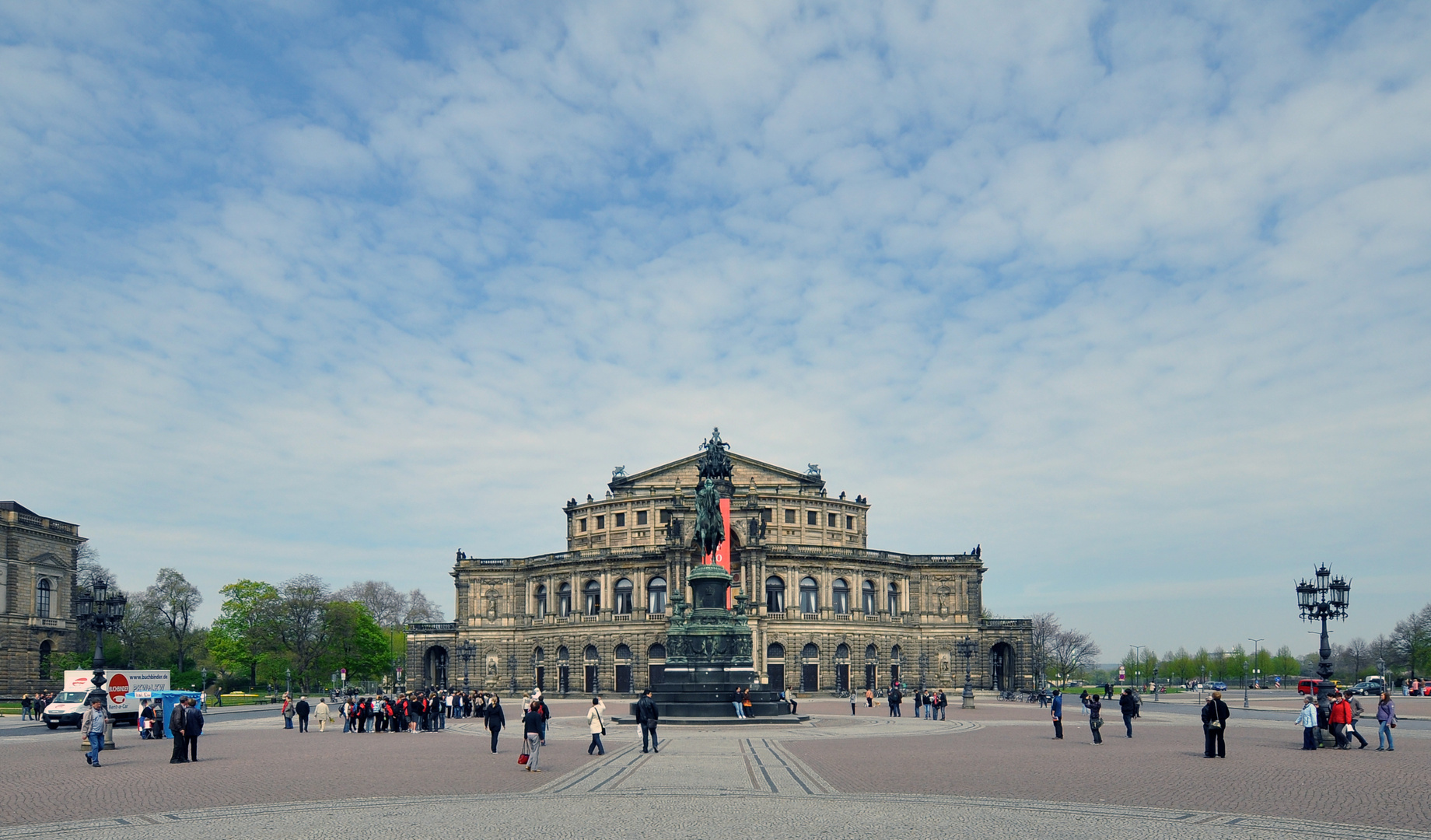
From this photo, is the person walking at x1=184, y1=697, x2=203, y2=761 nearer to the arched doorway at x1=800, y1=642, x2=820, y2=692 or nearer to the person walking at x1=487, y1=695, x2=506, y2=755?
the person walking at x1=487, y1=695, x2=506, y2=755

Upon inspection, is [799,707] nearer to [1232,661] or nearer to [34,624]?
[34,624]

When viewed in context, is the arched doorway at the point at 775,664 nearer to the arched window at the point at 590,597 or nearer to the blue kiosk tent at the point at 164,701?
the arched window at the point at 590,597

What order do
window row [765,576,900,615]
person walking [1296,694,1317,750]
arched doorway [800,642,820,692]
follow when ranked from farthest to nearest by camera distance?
window row [765,576,900,615] < arched doorway [800,642,820,692] < person walking [1296,694,1317,750]

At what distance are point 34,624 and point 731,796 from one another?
3347 inches

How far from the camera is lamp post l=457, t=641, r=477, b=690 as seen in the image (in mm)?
89500

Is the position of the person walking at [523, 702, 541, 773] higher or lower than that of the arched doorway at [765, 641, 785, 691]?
higher

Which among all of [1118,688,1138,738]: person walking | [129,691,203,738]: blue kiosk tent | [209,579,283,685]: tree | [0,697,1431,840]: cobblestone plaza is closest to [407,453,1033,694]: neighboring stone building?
[209,579,283,685]: tree

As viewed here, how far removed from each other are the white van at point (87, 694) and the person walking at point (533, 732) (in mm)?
32251

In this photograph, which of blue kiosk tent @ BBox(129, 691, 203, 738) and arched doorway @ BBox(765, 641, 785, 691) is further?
arched doorway @ BBox(765, 641, 785, 691)

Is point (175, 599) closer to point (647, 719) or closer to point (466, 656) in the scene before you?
point (466, 656)

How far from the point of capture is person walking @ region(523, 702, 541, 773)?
23.3 meters

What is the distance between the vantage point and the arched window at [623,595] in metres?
95.9

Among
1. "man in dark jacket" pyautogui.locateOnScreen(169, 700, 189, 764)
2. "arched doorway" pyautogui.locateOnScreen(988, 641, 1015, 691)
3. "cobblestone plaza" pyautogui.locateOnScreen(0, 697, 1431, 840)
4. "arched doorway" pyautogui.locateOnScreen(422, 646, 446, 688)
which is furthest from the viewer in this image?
"arched doorway" pyautogui.locateOnScreen(422, 646, 446, 688)

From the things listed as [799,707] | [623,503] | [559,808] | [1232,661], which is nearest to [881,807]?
[559,808]
